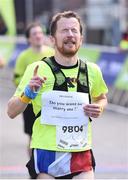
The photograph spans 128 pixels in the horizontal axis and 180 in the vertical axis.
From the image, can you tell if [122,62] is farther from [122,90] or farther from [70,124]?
[70,124]

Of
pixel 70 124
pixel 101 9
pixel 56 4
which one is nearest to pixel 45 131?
pixel 70 124

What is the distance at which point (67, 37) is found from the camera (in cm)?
445

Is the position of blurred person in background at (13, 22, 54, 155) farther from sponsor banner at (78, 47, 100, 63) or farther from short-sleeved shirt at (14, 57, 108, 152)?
sponsor banner at (78, 47, 100, 63)

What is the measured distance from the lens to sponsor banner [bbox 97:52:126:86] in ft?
45.5

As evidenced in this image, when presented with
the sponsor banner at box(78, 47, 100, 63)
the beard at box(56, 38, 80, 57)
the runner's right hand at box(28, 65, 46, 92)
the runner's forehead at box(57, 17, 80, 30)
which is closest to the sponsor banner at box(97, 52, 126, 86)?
the sponsor banner at box(78, 47, 100, 63)

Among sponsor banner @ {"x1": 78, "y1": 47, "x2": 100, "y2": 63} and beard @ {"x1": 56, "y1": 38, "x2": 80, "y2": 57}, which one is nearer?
beard @ {"x1": 56, "y1": 38, "x2": 80, "y2": 57}

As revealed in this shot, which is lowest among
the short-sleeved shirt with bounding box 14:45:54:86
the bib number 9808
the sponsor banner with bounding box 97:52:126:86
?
the sponsor banner with bounding box 97:52:126:86

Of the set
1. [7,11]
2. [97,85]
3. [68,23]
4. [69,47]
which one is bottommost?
[7,11]

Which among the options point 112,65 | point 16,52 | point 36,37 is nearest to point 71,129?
point 36,37

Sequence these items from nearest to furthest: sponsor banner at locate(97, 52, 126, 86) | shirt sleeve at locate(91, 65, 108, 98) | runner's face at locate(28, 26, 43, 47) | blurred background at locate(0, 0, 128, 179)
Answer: shirt sleeve at locate(91, 65, 108, 98)
runner's face at locate(28, 26, 43, 47)
blurred background at locate(0, 0, 128, 179)
sponsor banner at locate(97, 52, 126, 86)

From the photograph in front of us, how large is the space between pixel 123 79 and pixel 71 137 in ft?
29.9

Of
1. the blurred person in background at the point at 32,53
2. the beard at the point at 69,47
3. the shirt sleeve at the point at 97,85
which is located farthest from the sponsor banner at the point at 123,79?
the beard at the point at 69,47

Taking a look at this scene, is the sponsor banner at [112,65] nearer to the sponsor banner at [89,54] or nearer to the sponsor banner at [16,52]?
the sponsor banner at [89,54]

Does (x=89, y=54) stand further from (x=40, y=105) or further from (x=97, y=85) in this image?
(x=40, y=105)
